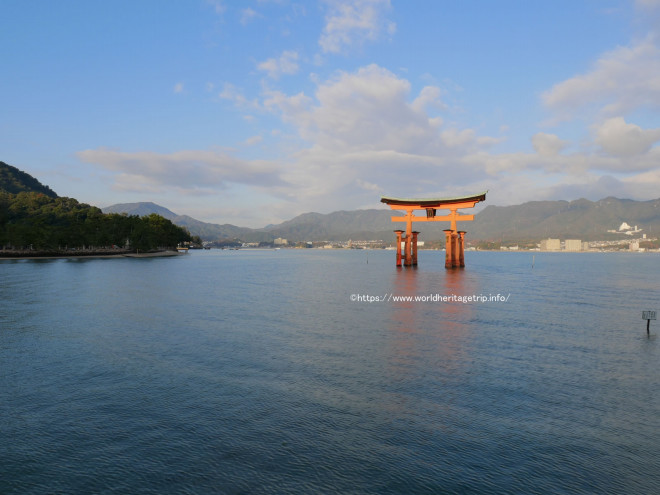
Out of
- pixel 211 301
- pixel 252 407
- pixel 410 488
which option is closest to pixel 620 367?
pixel 410 488


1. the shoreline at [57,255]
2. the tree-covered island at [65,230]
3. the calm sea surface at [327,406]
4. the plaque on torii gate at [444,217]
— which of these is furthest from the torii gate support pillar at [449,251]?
the shoreline at [57,255]

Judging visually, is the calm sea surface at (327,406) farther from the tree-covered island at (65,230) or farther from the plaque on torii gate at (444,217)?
the tree-covered island at (65,230)

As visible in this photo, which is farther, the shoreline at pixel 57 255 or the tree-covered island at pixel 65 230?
the tree-covered island at pixel 65 230

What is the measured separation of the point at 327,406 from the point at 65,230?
520ft

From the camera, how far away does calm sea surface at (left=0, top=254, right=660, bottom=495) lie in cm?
943

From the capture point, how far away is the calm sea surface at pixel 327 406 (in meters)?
9.43

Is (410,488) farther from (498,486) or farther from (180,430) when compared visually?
(180,430)

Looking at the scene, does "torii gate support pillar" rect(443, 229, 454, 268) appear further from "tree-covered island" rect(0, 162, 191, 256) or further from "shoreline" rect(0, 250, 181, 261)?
"shoreline" rect(0, 250, 181, 261)

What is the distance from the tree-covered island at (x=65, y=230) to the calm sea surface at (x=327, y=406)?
410ft

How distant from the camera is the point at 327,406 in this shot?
44.7 feet

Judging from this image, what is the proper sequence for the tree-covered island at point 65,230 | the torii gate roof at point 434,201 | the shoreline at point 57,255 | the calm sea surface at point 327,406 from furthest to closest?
1. the tree-covered island at point 65,230
2. the shoreline at point 57,255
3. the torii gate roof at point 434,201
4. the calm sea surface at point 327,406

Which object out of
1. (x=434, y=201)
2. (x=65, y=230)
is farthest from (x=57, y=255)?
(x=434, y=201)

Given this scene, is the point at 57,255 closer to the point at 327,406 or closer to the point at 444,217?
the point at 444,217

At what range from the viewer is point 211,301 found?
40375 mm
